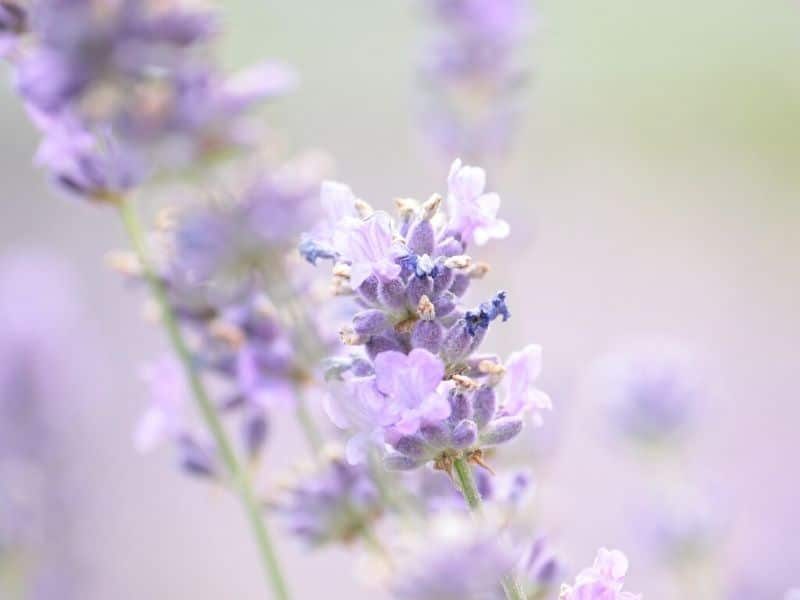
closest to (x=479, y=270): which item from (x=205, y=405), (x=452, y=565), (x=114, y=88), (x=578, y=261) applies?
(x=452, y=565)

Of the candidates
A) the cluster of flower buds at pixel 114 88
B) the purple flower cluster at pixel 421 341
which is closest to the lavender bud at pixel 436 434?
the purple flower cluster at pixel 421 341

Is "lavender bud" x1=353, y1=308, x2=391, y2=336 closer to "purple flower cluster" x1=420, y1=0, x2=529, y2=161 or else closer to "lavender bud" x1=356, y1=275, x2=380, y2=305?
"lavender bud" x1=356, y1=275, x2=380, y2=305

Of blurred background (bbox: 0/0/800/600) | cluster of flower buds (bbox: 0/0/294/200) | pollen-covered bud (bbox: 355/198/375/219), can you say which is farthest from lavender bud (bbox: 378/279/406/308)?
blurred background (bbox: 0/0/800/600)

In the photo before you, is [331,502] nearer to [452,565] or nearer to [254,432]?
[254,432]

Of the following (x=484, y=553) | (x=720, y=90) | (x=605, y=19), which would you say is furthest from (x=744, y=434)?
(x=605, y=19)

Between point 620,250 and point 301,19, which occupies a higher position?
point 301,19

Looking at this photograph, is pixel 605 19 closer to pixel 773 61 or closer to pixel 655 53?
pixel 655 53

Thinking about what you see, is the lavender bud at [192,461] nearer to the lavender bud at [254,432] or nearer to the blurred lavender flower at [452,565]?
the lavender bud at [254,432]
